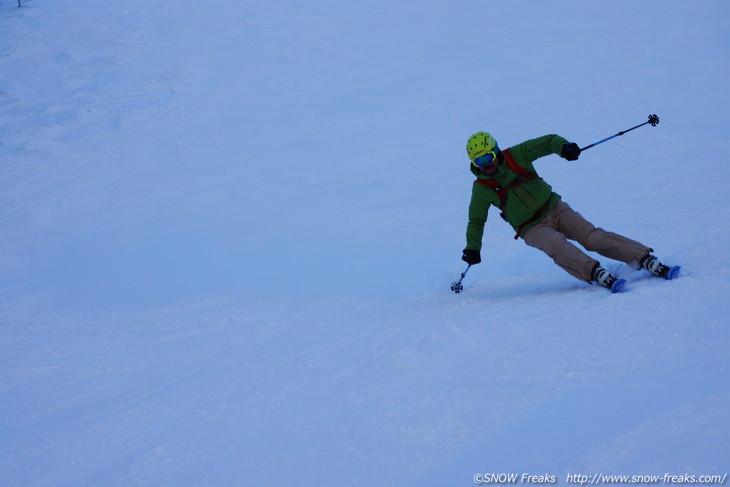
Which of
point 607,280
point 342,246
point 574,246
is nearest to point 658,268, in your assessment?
point 607,280

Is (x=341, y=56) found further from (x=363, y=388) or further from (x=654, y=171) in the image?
(x=363, y=388)

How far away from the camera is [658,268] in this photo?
4477 mm

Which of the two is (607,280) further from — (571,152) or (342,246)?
(342,246)

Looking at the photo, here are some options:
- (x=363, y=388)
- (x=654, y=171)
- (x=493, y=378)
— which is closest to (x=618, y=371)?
(x=493, y=378)

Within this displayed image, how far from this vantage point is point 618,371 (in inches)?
125

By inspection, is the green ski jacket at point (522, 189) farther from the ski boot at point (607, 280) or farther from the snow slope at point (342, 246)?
the ski boot at point (607, 280)

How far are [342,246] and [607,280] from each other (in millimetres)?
4077

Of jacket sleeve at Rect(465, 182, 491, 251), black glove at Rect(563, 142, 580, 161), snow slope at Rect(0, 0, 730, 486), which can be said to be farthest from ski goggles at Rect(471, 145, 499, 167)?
snow slope at Rect(0, 0, 730, 486)

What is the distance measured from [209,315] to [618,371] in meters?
4.31

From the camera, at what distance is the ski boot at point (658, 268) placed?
4398 millimetres

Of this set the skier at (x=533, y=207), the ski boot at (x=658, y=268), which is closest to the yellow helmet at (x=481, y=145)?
A: the skier at (x=533, y=207)

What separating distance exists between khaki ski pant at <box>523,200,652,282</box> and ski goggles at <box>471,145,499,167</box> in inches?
28.2

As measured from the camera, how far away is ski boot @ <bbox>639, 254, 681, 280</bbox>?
4.40 metres

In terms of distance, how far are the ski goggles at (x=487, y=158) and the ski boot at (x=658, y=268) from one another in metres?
1.42
